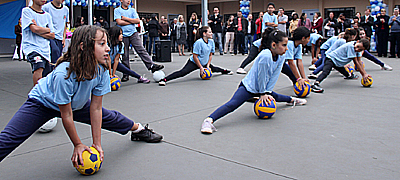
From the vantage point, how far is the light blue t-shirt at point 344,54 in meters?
7.41

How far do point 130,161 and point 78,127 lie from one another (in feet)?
4.97

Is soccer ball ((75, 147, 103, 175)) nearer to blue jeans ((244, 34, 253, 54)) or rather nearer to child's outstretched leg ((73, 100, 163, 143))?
child's outstretched leg ((73, 100, 163, 143))

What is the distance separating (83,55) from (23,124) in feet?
2.34

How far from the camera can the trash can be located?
14.0 metres

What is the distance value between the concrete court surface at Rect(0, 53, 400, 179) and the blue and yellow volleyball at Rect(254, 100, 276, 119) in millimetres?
104

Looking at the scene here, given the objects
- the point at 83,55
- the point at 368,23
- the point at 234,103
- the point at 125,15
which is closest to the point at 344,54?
the point at 234,103

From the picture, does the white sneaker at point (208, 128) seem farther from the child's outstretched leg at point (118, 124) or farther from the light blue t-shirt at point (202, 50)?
the light blue t-shirt at point (202, 50)

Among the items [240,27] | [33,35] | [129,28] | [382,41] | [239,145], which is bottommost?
[239,145]

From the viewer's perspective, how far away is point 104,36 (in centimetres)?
283

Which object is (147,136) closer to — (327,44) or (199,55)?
(199,55)

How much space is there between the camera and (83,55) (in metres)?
2.74

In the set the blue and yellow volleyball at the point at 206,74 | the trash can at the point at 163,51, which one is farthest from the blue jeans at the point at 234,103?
the trash can at the point at 163,51

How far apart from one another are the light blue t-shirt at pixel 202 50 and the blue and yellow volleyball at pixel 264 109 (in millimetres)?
3809

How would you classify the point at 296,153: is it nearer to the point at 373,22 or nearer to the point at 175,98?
the point at 175,98
